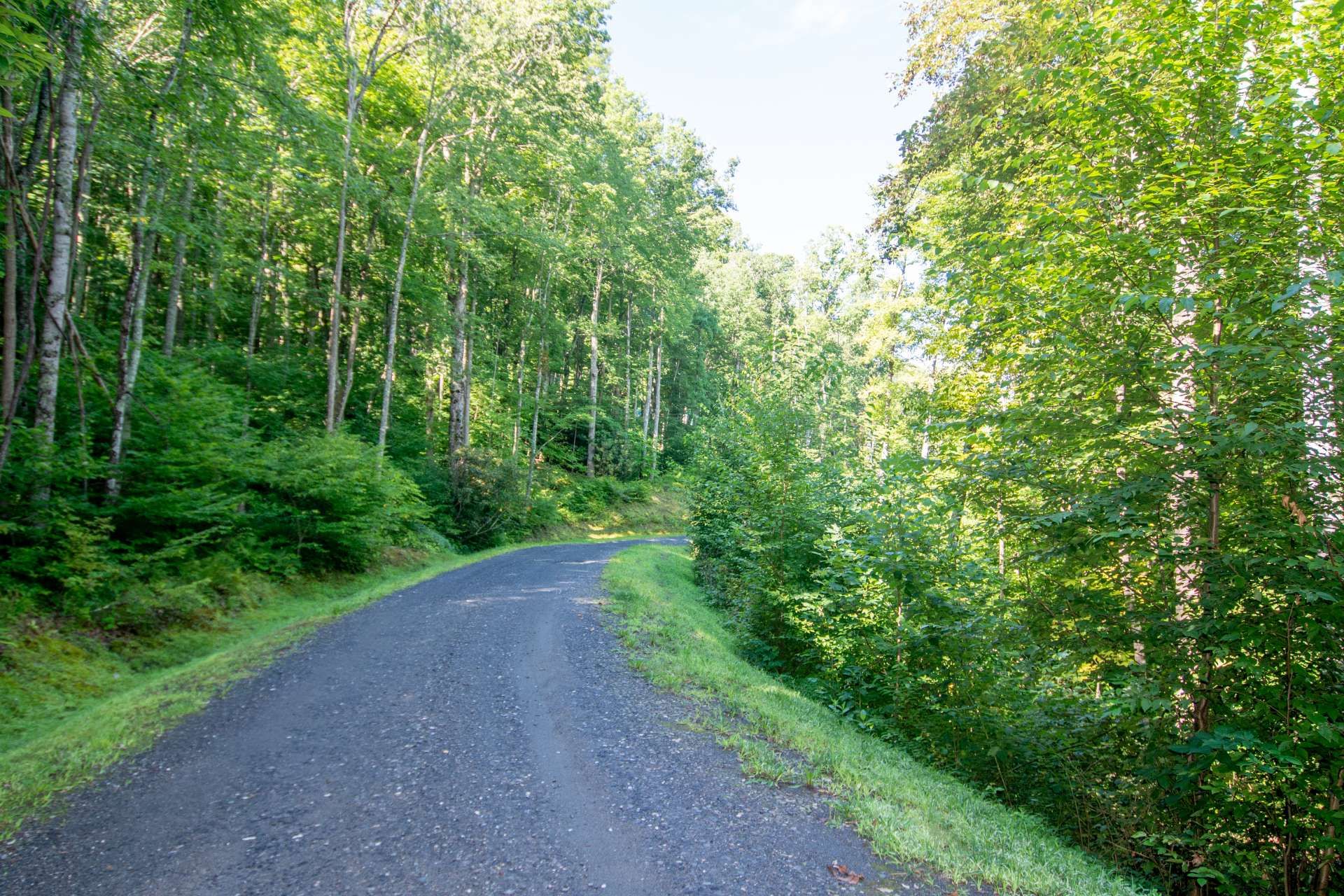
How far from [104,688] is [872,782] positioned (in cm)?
795

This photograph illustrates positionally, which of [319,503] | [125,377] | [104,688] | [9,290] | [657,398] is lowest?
[104,688]

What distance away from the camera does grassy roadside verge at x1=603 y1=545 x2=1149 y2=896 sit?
3594 millimetres

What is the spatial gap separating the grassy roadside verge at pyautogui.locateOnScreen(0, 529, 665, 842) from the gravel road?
295 millimetres

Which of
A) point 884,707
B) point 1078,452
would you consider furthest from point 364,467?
point 1078,452

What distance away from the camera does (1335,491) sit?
3637mm

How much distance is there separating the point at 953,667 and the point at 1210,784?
8.43 ft

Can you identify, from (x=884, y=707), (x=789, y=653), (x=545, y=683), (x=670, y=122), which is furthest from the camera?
(x=670, y=122)

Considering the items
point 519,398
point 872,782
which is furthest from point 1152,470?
point 519,398

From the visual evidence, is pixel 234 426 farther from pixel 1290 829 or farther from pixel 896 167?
pixel 896 167

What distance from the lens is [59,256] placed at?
309 inches

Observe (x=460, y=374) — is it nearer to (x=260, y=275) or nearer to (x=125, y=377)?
(x=260, y=275)

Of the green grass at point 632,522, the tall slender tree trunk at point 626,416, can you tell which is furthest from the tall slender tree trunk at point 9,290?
the tall slender tree trunk at point 626,416

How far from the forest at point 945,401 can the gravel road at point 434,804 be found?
2.80m

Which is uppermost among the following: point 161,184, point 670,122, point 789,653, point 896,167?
point 670,122
